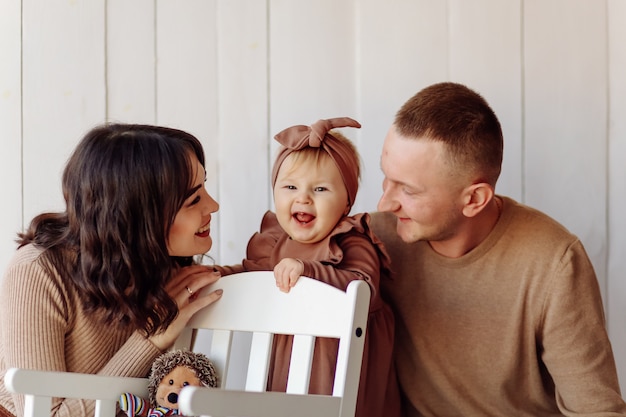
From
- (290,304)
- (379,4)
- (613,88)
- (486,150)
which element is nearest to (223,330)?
(290,304)

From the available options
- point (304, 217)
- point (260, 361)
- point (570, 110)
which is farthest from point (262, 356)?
point (570, 110)

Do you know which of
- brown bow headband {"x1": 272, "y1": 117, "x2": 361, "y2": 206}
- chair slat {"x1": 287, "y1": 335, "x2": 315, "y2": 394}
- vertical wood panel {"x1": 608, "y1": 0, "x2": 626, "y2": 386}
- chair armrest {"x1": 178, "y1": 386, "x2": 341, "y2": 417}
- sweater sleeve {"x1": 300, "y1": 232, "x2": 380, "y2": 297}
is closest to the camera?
chair armrest {"x1": 178, "y1": 386, "x2": 341, "y2": 417}

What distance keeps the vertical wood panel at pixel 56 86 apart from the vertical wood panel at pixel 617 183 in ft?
3.68

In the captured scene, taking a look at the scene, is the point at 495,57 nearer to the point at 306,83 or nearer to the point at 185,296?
the point at 306,83

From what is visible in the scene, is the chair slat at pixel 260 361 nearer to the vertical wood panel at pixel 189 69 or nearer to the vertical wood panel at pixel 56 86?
the vertical wood panel at pixel 189 69

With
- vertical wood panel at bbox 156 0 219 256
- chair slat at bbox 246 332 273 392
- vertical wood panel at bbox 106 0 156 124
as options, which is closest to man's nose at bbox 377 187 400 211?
chair slat at bbox 246 332 273 392

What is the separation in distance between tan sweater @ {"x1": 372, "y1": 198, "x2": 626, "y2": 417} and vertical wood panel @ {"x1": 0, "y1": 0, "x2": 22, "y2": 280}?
831 mm

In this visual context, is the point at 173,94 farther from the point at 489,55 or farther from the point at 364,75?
the point at 489,55

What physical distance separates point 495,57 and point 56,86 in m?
0.97

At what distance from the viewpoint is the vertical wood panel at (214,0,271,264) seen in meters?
1.89

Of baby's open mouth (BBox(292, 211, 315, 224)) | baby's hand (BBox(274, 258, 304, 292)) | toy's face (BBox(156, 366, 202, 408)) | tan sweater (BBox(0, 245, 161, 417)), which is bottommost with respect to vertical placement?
toy's face (BBox(156, 366, 202, 408))

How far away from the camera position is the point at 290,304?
1.45 meters

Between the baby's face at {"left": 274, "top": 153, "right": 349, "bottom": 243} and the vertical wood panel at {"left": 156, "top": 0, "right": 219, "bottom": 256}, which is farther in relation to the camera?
the vertical wood panel at {"left": 156, "top": 0, "right": 219, "bottom": 256}

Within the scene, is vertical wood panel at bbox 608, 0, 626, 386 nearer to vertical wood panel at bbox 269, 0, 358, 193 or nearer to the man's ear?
the man's ear
